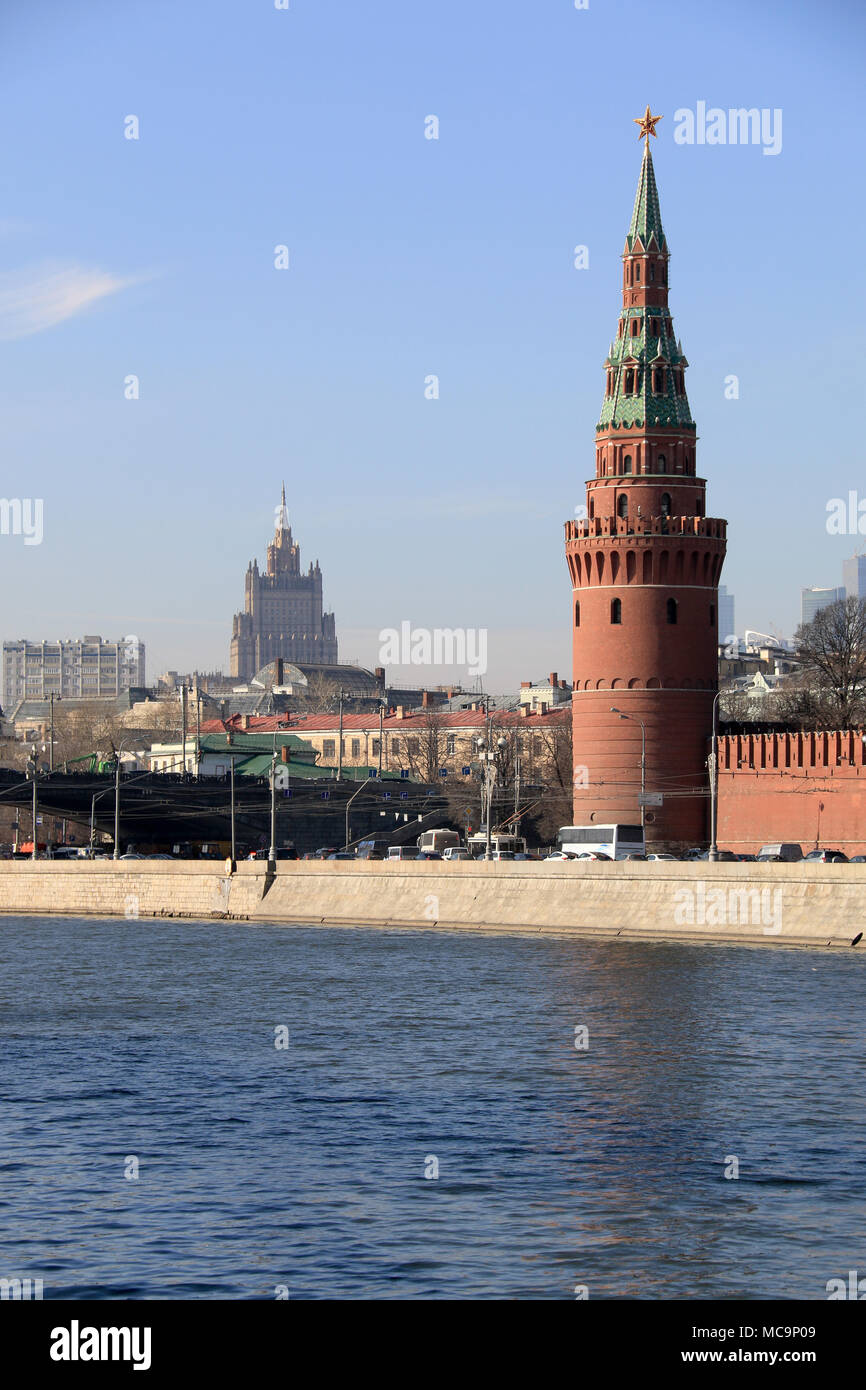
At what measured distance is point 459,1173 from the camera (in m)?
22.5

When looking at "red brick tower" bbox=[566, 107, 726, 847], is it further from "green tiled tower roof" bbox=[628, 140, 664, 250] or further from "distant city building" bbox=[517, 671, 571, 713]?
"distant city building" bbox=[517, 671, 571, 713]

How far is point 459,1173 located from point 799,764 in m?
49.0

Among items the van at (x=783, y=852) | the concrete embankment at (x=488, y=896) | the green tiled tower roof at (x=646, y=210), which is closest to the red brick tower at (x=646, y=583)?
the green tiled tower roof at (x=646, y=210)

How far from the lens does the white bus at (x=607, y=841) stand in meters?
67.0

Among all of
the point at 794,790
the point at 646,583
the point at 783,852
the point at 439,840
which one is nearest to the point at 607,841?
the point at 783,852

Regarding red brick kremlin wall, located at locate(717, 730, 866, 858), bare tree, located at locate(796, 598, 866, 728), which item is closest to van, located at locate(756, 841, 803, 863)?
red brick kremlin wall, located at locate(717, 730, 866, 858)

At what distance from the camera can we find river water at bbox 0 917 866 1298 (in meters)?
18.7

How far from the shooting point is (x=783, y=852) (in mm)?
64750

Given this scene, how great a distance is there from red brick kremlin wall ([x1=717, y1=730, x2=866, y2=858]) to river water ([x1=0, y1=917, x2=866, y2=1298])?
958 inches

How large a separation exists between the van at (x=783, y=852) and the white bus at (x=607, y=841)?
4.29 meters

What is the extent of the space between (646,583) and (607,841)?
12.3m

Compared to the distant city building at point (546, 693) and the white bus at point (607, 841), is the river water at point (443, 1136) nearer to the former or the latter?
the white bus at point (607, 841)

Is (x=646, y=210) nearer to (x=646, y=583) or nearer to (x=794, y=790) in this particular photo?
(x=646, y=583)
